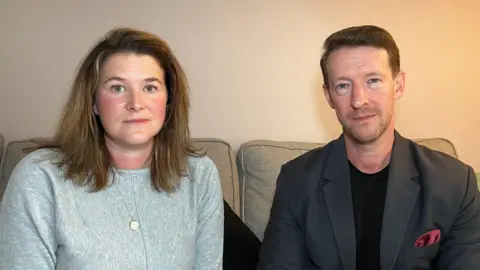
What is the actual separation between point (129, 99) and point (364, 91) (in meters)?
0.69

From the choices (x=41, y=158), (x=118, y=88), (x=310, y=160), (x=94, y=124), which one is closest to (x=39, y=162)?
(x=41, y=158)

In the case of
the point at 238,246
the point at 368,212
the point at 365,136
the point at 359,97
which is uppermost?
the point at 359,97

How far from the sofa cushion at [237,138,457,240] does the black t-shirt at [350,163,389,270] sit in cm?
40

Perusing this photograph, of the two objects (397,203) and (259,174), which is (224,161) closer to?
(259,174)

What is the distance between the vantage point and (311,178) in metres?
1.72

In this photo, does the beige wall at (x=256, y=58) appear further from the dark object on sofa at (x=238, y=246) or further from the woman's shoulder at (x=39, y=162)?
the woman's shoulder at (x=39, y=162)

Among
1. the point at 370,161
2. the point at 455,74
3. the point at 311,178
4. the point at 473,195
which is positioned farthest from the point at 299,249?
the point at 455,74

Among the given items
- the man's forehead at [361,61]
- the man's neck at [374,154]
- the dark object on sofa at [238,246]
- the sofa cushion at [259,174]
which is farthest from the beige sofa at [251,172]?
the man's forehead at [361,61]

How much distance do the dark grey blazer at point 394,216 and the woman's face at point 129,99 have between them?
512 mm

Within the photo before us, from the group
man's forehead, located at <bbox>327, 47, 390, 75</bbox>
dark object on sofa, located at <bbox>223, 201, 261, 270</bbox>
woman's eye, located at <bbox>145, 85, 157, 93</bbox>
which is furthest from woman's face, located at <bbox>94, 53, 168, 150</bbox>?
man's forehead, located at <bbox>327, 47, 390, 75</bbox>

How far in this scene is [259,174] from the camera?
2062mm

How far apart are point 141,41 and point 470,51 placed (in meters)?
1.71

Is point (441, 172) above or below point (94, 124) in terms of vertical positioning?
below

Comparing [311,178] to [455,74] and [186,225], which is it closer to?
[186,225]
